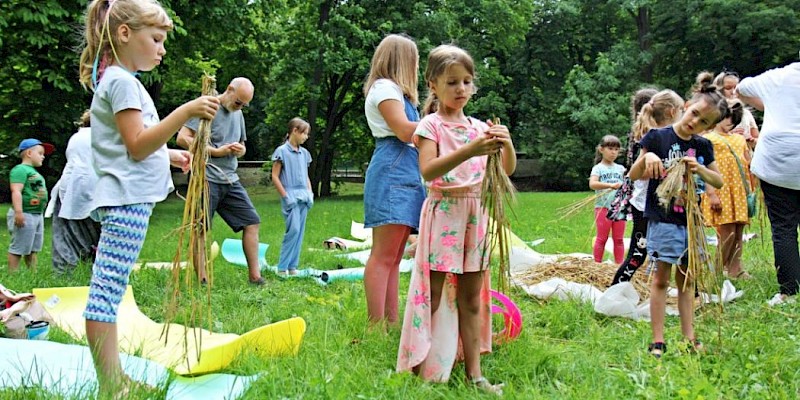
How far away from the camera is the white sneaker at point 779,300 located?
167 inches

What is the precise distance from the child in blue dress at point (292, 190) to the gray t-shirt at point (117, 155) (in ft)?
11.3

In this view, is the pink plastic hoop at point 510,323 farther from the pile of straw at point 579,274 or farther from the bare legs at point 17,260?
the bare legs at point 17,260

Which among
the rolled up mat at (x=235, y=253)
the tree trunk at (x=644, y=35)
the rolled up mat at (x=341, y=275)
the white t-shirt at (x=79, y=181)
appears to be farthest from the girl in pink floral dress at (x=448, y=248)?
the tree trunk at (x=644, y=35)

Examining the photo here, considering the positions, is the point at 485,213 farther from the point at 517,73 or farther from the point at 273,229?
the point at 517,73

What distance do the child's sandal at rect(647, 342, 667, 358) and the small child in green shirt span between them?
5.48 meters

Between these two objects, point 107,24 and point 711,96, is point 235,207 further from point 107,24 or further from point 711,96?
point 711,96

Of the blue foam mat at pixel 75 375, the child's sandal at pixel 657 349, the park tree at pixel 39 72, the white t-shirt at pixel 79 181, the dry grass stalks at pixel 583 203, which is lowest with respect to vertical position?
the child's sandal at pixel 657 349

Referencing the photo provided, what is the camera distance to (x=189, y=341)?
133 inches

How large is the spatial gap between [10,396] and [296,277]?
137 inches

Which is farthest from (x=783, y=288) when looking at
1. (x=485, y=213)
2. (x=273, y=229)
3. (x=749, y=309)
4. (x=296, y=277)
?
(x=273, y=229)

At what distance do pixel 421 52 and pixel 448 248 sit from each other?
618 inches

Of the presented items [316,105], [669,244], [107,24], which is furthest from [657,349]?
[316,105]

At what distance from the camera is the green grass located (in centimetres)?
271

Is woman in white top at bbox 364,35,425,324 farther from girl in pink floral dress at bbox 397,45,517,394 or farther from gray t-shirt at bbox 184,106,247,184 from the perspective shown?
gray t-shirt at bbox 184,106,247,184
